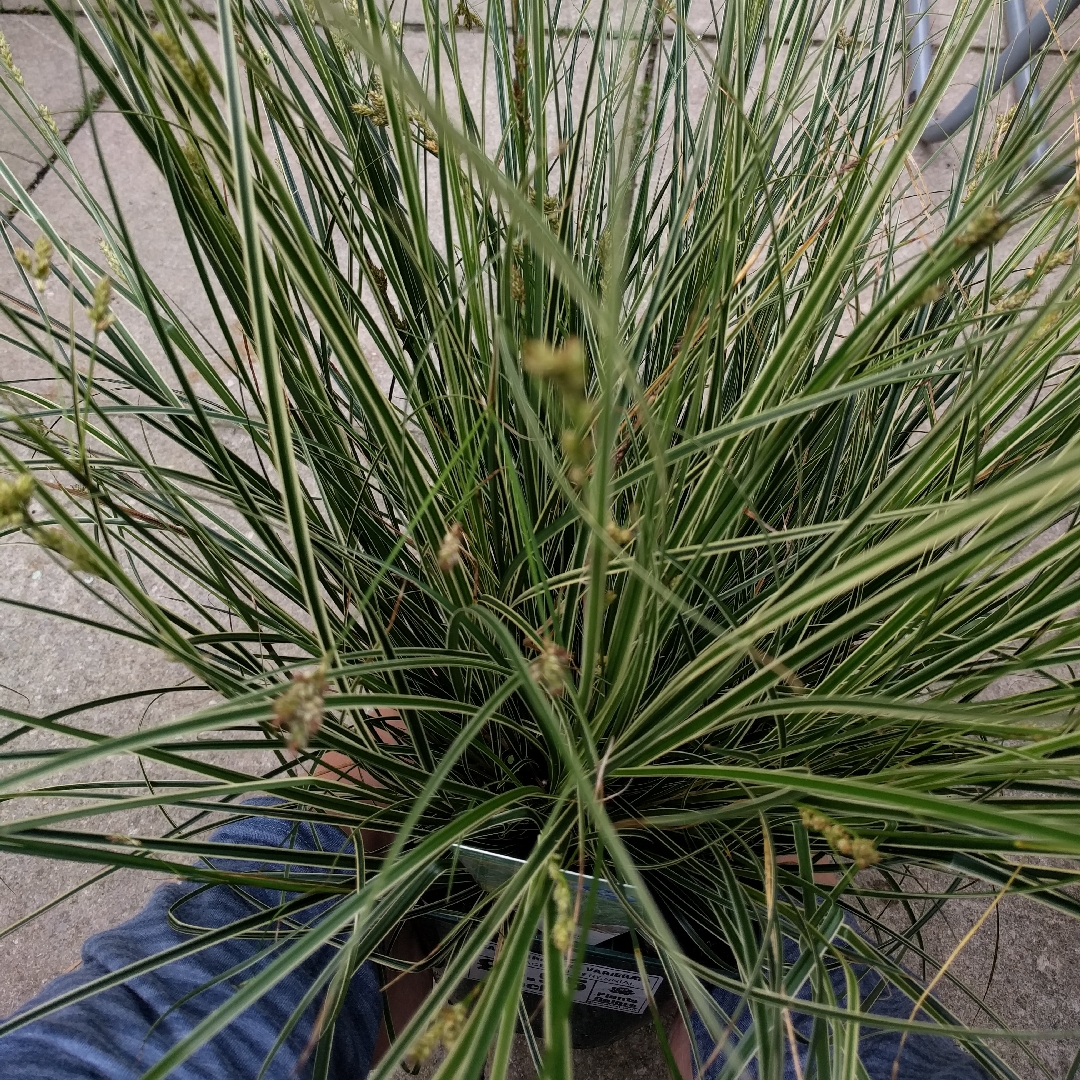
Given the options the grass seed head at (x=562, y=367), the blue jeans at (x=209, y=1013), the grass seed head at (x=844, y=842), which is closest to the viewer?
the grass seed head at (x=562, y=367)

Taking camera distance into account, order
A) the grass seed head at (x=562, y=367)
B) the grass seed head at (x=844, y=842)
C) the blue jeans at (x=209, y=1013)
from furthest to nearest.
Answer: the blue jeans at (x=209, y=1013)
the grass seed head at (x=844, y=842)
the grass seed head at (x=562, y=367)

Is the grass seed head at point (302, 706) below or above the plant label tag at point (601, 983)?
above

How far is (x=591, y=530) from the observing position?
235 millimetres

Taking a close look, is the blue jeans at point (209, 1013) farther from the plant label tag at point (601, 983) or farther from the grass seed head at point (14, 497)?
the grass seed head at point (14, 497)

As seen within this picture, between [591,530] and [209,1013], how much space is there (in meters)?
0.36

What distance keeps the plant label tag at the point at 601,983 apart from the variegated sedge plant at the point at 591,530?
3 cm

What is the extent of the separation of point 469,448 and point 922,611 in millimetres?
233

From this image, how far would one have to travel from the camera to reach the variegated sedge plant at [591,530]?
0.84 ft

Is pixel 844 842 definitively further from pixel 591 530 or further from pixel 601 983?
pixel 601 983

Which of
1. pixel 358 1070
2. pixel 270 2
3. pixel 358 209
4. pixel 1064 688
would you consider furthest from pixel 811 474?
pixel 270 2

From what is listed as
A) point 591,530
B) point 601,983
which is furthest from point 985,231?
point 601,983

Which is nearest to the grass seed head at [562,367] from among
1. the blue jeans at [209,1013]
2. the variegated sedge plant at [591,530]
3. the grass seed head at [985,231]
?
the variegated sedge plant at [591,530]

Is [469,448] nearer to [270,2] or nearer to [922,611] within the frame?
[922,611]

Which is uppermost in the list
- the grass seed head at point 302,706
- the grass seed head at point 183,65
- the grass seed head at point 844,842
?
the grass seed head at point 183,65
